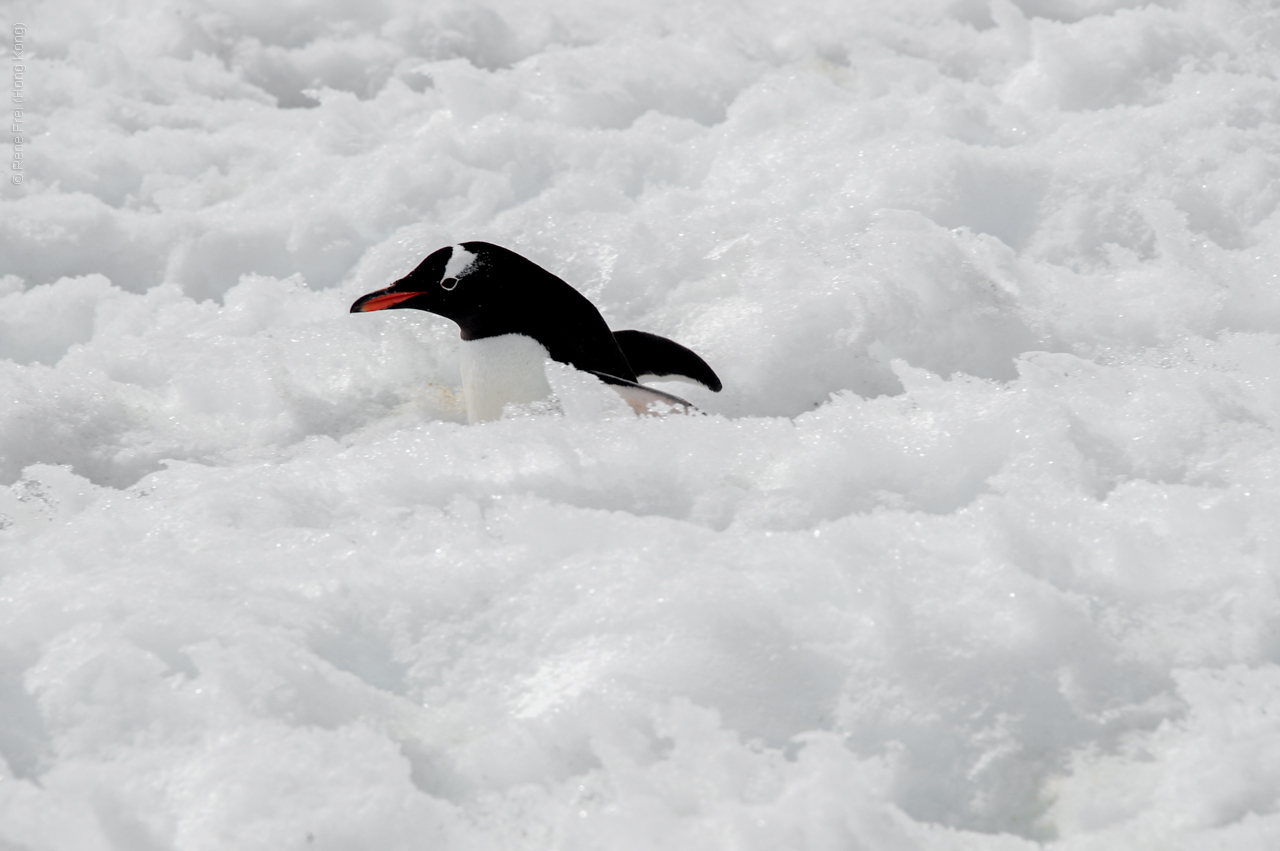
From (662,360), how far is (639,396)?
0.24 m

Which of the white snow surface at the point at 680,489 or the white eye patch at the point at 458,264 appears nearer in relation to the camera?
the white snow surface at the point at 680,489

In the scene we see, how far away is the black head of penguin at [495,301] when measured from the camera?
2223 mm

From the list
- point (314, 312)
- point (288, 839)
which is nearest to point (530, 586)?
point (288, 839)

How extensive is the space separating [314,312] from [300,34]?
235 cm

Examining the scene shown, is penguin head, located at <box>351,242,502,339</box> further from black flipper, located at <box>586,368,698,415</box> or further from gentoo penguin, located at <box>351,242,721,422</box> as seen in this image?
black flipper, located at <box>586,368,698,415</box>

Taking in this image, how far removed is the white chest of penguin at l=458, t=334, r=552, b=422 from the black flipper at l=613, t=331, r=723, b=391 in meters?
0.26

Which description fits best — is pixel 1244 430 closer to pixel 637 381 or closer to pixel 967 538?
pixel 967 538

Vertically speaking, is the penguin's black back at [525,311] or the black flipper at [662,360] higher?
the penguin's black back at [525,311]

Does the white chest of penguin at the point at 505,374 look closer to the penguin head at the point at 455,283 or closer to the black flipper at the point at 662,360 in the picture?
the penguin head at the point at 455,283

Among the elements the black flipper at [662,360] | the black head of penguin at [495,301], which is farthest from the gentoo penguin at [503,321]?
the black flipper at [662,360]

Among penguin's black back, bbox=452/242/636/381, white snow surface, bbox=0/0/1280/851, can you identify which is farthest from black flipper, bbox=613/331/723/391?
penguin's black back, bbox=452/242/636/381

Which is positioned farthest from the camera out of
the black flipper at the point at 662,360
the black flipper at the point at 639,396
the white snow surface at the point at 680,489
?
the black flipper at the point at 662,360

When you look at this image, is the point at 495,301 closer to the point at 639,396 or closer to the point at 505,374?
the point at 505,374

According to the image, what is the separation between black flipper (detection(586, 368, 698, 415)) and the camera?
2141 mm
